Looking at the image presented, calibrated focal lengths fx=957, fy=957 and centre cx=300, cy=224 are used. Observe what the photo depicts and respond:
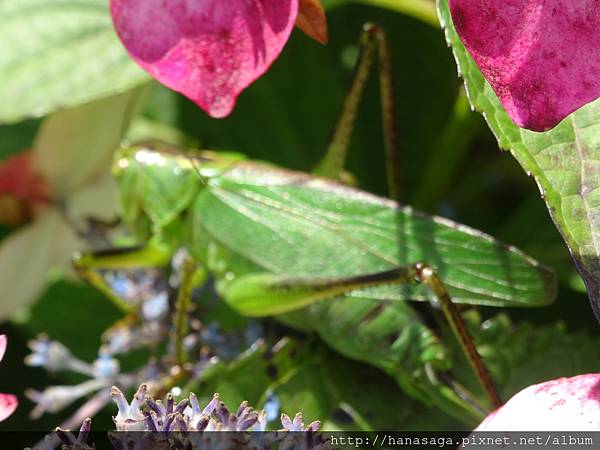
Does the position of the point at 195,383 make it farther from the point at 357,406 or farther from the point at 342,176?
the point at 342,176

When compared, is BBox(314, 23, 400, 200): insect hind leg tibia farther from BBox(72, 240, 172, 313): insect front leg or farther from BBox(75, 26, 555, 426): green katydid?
BBox(72, 240, 172, 313): insect front leg

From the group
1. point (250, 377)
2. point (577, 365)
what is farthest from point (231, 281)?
point (577, 365)

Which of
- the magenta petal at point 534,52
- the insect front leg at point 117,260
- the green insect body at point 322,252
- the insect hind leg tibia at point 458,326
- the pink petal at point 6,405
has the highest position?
the magenta petal at point 534,52

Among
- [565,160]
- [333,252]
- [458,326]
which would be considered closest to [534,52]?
[565,160]

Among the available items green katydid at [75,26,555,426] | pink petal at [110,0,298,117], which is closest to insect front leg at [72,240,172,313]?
green katydid at [75,26,555,426]

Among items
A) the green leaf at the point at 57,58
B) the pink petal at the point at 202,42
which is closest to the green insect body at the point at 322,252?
the green leaf at the point at 57,58

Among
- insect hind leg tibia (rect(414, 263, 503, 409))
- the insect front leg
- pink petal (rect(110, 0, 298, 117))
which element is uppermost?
pink petal (rect(110, 0, 298, 117))

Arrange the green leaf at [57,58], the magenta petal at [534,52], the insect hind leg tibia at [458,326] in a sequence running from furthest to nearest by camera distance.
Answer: the green leaf at [57,58]
the insect hind leg tibia at [458,326]
the magenta petal at [534,52]

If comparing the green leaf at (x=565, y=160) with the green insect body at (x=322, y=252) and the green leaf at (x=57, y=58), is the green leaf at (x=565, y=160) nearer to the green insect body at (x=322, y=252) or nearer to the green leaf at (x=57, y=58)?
the green insect body at (x=322, y=252)
